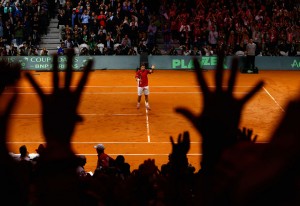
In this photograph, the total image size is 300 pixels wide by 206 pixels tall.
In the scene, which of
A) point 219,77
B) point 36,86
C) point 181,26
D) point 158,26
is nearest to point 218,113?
point 219,77

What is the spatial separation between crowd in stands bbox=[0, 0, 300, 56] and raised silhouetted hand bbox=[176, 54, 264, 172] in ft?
97.8

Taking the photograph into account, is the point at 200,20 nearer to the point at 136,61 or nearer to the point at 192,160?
the point at 136,61

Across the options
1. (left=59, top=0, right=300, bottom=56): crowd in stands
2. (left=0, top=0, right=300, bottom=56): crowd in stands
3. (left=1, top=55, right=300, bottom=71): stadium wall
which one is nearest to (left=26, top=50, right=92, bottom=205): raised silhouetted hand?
(left=1, top=55, right=300, bottom=71): stadium wall

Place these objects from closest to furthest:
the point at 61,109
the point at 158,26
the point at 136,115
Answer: the point at 61,109 → the point at 136,115 → the point at 158,26

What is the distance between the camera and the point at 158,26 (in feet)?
115

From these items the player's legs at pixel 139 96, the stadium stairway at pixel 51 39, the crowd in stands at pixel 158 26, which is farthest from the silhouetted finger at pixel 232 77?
the stadium stairway at pixel 51 39

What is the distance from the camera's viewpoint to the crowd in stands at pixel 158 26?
33188mm

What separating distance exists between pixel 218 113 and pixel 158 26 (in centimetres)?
3279

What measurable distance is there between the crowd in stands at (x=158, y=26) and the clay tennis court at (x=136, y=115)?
3.26 m

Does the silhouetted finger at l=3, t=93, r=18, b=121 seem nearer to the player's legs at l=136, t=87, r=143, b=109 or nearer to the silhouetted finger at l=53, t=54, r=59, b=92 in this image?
the silhouetted finger at l=53, t=54, r=59, b=92

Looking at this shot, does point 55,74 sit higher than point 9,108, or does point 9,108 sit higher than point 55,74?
point 55,74

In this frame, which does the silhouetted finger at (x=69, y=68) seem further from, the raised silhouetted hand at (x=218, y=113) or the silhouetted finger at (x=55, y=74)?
the raised silhouetted hand at (x=218, y=113)

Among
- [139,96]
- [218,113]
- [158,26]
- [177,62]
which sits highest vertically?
[218,113]

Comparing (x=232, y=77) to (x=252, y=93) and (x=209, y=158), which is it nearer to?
(x=252, y=93)
